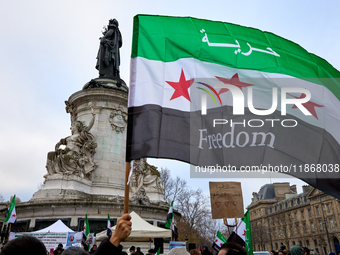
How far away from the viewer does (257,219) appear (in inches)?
3932

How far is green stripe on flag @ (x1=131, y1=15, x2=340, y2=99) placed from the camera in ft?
16.1

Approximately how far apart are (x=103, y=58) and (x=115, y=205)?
39.6 feet

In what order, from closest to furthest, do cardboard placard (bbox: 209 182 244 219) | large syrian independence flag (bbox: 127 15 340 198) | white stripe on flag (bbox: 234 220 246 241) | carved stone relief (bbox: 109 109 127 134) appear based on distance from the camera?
large syrian independence flag (bbox: 127 15 340 198) → white stripe on flag (bbox: 234 220 246 241) → cardboard placard (bbox: 209 182 244 219) → carved stone relief (bbox: 109 109 127 134)

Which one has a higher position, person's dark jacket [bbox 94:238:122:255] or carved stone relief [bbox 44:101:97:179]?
carved stone relief [bbox 44:101:97:179]

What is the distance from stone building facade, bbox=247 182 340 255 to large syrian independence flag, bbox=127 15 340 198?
5065 centimetres

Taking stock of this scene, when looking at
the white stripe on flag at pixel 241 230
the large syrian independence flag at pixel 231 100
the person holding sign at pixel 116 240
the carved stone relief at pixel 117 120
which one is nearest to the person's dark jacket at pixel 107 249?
the person holding sign at pixel 116 240

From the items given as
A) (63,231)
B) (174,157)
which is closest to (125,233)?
(174,157)

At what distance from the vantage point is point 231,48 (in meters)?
5.14

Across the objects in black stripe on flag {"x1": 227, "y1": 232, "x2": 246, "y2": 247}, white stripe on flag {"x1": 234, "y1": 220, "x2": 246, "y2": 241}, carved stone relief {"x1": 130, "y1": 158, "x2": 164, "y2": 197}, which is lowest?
black stripe on flag {"x1": 227, "y1": 232, "x2": 246, "y2": 247}

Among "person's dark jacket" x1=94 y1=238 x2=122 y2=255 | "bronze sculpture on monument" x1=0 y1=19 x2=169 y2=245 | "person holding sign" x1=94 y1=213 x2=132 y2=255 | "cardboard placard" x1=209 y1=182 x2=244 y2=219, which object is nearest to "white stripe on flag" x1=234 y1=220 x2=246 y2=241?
"cardboard placard" x1=209 y1=182 x2=244 y2=219

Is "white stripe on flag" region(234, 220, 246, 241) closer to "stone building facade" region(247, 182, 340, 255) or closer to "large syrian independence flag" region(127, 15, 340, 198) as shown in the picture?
"large syrian independence flag" region(127, 15, 340, 198)

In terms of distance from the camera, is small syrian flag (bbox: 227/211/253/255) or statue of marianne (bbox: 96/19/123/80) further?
statue of marianne (bbox: 96/19/123/80)

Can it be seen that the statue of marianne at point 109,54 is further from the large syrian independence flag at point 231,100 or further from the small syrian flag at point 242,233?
the small syrian flag at point 242,233

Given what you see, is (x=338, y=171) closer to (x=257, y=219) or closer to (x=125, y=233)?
(x=125, y=233)
